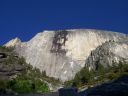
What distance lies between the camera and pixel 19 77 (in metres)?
165

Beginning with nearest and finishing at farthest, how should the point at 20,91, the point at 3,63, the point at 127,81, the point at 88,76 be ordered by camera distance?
the point at 127,81, the point at 20,91, the point at 3,63, the point at 88,76

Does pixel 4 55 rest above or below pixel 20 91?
above

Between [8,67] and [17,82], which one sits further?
[8,67]

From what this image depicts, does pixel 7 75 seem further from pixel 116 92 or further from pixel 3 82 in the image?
pixel 116 92

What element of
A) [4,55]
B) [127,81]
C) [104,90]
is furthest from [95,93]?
[4,55]

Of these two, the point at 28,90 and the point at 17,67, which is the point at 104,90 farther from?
the point at 17,67

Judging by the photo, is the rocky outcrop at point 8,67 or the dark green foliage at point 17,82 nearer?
the dark green foliage at point 17,82

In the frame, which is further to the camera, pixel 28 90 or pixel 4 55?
pixel 4 55

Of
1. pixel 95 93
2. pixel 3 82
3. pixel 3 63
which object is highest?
pixel 3 63

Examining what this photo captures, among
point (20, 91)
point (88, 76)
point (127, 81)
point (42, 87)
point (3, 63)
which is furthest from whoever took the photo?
point (88, 76)

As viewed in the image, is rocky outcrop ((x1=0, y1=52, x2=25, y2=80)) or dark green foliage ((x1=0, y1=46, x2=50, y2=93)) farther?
rocky outcrop ((x1=0, y1=52, x2=25, y2=80))

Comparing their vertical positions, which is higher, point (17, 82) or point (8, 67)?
point (8, 67)

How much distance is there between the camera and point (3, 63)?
169750 mm

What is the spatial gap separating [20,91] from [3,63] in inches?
1422
